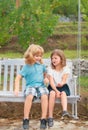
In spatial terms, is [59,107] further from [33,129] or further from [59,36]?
[59,36]

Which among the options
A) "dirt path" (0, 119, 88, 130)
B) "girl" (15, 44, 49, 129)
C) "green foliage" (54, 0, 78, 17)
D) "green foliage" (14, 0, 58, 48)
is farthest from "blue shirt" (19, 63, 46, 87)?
"green foliage" (54, 0, 78, 17)

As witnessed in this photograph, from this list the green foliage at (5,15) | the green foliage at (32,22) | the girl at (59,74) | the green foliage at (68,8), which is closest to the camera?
the girl at (59,74)

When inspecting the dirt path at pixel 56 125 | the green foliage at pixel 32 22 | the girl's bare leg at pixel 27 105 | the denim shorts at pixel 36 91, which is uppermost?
the green foliage at pixel 32 22

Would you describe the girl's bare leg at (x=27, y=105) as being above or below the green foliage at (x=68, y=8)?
below

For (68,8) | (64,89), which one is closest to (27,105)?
(64,89)

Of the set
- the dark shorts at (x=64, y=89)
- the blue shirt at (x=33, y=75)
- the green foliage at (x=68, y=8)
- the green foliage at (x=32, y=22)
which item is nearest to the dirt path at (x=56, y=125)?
the dark shorts at (x=64, y=89)

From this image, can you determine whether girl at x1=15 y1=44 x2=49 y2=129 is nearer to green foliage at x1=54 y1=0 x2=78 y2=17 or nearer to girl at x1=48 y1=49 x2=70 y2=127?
girl at x1=48 y1=49 x2=70 y2=127

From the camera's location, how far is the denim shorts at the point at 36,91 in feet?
17.8

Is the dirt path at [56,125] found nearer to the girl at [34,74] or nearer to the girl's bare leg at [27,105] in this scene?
the girl's bare leg at [27,105]

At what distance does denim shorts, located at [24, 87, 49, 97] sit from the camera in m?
5.43

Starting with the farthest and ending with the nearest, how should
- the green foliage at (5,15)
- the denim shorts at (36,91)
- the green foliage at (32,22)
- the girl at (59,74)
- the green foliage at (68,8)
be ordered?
1. the green foliage at (68,8)
2. the green foliage at (32,22)
3. the green foliage at (5,15)
4. the girl at (59,74)
5. the denim shorts at (36,91)

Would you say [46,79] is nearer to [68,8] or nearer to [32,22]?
[32,22]

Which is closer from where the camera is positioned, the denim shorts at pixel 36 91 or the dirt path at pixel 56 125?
the denim shorts at pixel 36 91

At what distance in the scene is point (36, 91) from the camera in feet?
18.1
